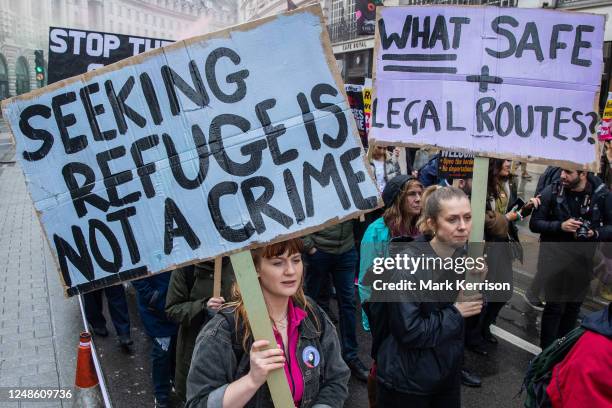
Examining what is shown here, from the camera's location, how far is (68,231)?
2105mm

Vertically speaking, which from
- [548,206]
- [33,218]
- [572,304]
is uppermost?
[548,206]

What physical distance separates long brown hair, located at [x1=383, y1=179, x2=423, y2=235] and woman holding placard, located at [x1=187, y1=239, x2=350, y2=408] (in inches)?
70.9

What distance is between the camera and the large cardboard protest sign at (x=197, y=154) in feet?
6.67

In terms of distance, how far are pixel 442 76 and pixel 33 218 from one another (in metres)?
9.88

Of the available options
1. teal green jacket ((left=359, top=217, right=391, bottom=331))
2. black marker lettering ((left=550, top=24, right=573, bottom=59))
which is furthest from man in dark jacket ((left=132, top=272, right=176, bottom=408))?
black marker lettering ((left=550, top=24, right=573, bottom=59))

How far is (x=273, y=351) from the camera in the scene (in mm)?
1950

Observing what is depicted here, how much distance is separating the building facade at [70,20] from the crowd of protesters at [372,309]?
118ft

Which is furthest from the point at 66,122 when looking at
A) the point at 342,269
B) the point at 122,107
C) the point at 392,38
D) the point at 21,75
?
the point at 21,75

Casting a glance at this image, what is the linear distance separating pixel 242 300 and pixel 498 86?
1944 mm

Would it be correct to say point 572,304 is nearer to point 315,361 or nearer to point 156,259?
point 315,361

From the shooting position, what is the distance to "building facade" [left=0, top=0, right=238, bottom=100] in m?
40.8

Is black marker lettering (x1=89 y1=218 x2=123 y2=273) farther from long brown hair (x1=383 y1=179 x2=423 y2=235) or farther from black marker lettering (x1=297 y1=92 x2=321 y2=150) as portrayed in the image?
long brown hair (x1=383 y1=179 x2=423 y2=235)

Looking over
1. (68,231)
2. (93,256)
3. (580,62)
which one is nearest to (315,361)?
(93,256)

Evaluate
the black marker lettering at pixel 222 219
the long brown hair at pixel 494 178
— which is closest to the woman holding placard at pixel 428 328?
the black marker lettering at pixel 222 219
